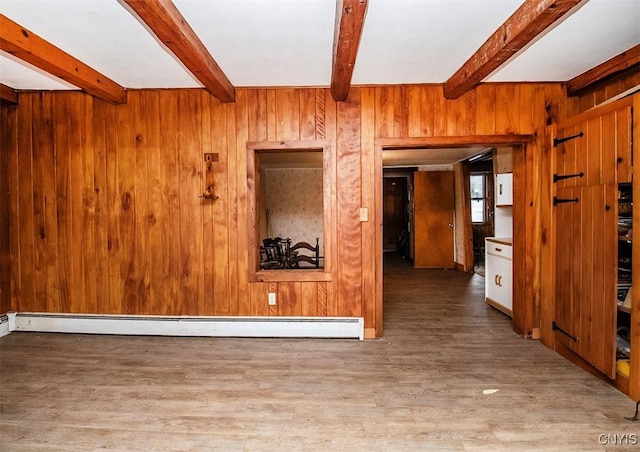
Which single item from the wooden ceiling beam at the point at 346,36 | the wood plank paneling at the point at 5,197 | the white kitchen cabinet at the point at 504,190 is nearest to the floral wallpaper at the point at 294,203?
the white kitchen cabinet at the point at 504,190

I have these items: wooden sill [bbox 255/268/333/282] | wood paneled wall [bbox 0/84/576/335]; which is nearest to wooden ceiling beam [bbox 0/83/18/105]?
wood paneled wall [bbox 0/84/576/335]

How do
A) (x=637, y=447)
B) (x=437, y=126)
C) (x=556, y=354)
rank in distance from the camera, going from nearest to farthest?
(x=637, y=447) → (x=556, y=354) → (x=437, y=126)

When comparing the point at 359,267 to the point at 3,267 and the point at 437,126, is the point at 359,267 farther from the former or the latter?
the point at 3,267

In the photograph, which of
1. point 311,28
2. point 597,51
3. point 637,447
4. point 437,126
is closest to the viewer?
point 637,447

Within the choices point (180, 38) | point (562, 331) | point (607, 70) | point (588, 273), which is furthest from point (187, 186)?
point (607, 70)

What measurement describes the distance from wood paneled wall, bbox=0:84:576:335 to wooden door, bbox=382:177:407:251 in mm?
6808

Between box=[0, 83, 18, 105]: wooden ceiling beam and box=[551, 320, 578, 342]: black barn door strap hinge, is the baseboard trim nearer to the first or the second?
box=[0, 83, 18, 105]: wooden ceiling beam

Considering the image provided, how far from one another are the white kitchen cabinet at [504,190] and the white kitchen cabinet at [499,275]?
0.51 meters

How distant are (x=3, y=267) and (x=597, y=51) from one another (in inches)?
228

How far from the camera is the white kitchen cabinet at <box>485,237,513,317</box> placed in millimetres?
3725

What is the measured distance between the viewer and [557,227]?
279 cm

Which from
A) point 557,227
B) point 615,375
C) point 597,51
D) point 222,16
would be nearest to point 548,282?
point 557,227

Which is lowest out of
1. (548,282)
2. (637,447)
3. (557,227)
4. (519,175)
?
(637,447)

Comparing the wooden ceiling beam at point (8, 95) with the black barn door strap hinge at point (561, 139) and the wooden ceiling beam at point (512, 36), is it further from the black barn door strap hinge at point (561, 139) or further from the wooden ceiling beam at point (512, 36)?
the black barn door strap hinge at point (561, 139)
